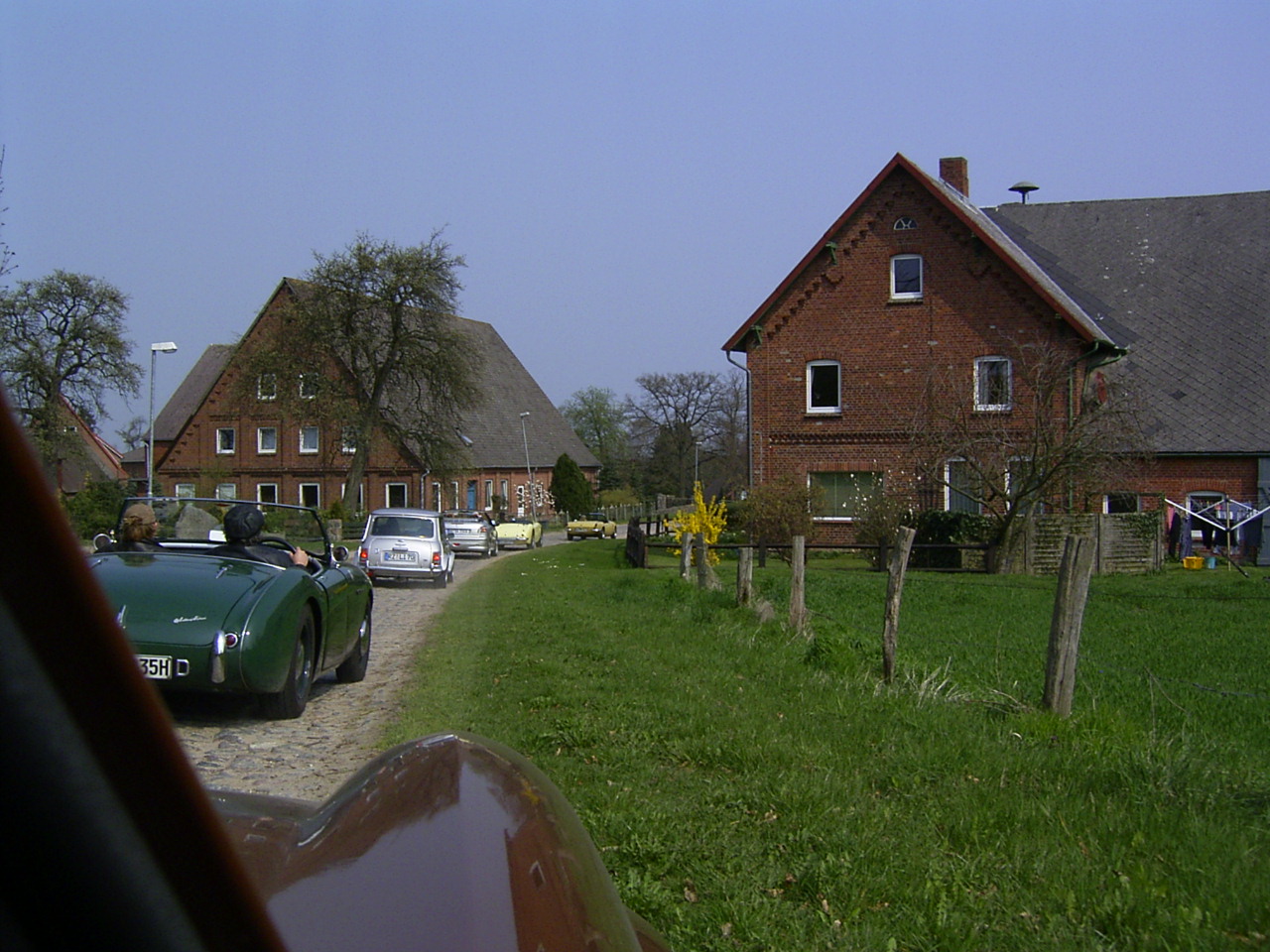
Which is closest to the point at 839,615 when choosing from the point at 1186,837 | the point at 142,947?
the point at 1186,837

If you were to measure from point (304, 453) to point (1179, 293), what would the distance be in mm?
41504

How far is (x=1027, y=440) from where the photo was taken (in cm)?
2788

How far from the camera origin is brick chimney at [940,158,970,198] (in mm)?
40094

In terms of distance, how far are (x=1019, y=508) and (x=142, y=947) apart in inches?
1086

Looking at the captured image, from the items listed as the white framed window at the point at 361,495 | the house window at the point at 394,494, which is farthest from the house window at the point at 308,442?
the house window at the point at 394,494

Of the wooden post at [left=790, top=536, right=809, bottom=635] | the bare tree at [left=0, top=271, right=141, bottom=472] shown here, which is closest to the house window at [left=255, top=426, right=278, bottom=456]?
the bare tree at [left=0, top=271, right=141, bottom=472]

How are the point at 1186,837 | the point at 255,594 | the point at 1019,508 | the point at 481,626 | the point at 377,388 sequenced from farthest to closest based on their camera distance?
the point at 377,388, the point at 1019,508, the point at 481,626, the point at 255,594, the point at 1186,837

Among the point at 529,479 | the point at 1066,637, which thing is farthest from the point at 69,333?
the point at 529,479

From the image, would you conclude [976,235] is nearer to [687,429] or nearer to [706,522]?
[706,522]

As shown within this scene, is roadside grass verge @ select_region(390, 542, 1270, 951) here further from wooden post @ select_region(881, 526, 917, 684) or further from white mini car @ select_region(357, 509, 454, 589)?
white mini car @ select_region(357, 509, 454, 589)

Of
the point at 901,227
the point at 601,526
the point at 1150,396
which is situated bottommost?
the point at 601,526

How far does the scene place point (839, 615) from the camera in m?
17.0

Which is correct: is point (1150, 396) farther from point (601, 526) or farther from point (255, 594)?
point (255, 594)

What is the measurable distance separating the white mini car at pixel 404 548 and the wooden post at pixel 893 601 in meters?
15.0
